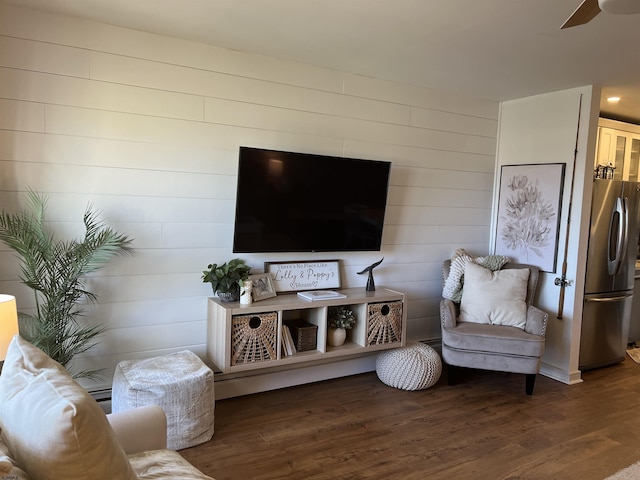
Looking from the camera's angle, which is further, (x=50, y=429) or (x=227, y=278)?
(x=227, y=278)

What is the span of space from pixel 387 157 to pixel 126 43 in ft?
6.63

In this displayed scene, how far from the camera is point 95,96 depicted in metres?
2.79

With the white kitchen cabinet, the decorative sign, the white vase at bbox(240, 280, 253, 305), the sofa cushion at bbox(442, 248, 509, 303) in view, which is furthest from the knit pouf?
the white kitchen cabinet

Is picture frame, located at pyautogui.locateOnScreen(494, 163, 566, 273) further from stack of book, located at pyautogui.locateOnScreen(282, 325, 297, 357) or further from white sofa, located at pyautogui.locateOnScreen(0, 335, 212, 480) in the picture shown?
white sofa, located at pyautogui.locateOnScreen(0, 335, 212, 480)

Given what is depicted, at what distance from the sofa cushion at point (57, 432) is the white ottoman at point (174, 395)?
4.44ft

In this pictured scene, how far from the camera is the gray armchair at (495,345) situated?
3.48 m

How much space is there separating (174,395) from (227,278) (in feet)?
2.54

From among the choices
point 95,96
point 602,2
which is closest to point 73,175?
point 95,96

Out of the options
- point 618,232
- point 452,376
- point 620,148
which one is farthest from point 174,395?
point 620,148

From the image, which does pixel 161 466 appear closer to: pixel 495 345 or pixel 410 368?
pixel 410 368

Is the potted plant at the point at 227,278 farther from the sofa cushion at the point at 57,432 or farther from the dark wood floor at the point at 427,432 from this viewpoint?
the sofa cushion at the point at 57,432

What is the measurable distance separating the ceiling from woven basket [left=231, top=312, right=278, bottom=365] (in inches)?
67.9

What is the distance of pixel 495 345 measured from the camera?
3.52 metres

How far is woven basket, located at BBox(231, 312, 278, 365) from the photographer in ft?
9.79
